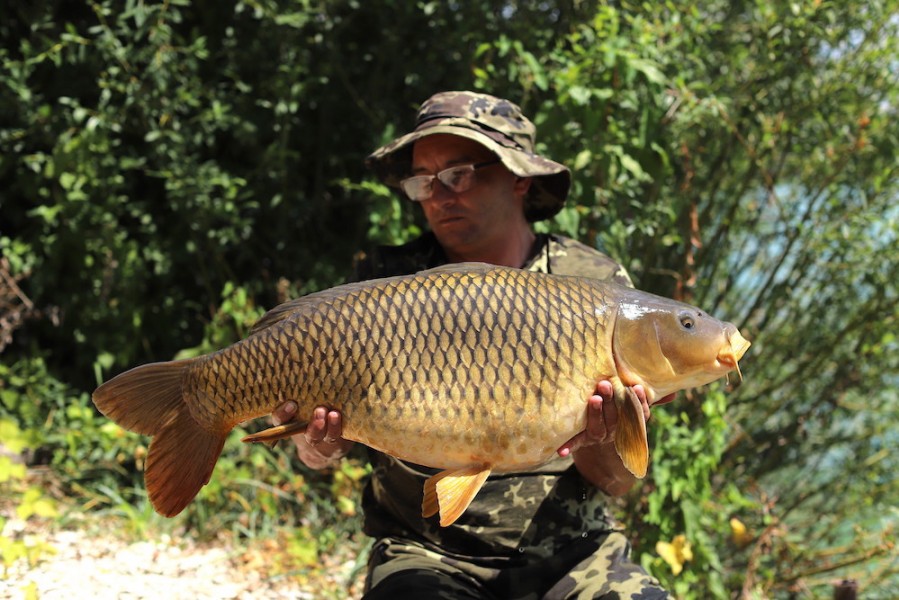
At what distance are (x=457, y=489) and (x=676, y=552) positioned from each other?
4.29 ft

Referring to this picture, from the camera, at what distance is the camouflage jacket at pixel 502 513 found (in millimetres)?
1799

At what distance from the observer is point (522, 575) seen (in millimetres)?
1769

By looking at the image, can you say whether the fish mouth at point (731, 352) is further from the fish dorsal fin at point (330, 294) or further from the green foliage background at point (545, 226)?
the green foliage background at point (545, 226)

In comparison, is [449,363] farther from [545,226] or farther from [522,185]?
[545,226]

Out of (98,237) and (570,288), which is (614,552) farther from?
(98,237)

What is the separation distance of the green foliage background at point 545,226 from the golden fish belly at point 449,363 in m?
1.20

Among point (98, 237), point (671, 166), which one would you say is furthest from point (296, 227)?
point (671, 166)

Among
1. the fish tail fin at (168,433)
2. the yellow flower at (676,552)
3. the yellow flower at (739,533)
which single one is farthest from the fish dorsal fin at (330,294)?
the yellow flower at (739,533)

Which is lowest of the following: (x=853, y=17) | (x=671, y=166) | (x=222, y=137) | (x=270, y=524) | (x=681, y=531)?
(x=270, y=524)

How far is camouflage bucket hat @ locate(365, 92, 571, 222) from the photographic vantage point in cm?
190

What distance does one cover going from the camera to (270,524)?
300 centimetres

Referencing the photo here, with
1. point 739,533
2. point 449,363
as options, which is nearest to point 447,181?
point 449,363

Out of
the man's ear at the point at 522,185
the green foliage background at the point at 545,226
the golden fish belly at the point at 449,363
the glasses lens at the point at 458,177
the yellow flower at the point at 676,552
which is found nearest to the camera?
the golden fish belly at the point at 449,363

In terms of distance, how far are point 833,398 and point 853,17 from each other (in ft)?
4.22
